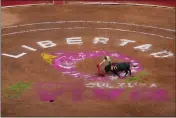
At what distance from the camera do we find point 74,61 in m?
18.9

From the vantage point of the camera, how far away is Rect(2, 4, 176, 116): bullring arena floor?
15461mm

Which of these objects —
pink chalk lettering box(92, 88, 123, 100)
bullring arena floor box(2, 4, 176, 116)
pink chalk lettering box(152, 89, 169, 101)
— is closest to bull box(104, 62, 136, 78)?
bullring arena floor box(2, 4, 176, 116)

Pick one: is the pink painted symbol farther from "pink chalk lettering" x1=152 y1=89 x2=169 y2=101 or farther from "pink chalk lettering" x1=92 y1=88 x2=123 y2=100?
"pink chalk lettering" x1=152 y1=89 x2=169 y2=101

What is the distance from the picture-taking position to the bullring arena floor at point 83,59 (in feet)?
50.7

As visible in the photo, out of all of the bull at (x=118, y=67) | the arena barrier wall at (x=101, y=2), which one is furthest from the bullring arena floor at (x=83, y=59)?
the arena barrier wall at (x=101, y=2)

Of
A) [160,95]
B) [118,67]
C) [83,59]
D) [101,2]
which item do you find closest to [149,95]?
[160,95]

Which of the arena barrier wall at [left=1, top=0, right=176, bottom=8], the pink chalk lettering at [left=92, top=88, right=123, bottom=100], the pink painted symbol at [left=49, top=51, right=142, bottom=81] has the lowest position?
the pink chalk lettering at [left=92, top=88, right=123, bottom=100]

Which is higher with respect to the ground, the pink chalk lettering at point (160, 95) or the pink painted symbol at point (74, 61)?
the pink painted symbol at point (74, 61)

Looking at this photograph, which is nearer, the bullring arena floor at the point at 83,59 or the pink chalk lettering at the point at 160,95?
the bullring arena floor at the point at 83,59

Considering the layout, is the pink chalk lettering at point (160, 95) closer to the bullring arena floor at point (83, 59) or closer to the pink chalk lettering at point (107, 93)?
the bullring arena floor at point (83, 59)

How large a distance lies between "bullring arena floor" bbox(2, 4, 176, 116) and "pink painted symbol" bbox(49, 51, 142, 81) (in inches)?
1.7

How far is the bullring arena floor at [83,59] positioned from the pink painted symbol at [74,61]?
0.04 meters

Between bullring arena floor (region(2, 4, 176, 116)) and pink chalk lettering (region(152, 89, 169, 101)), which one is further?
pink chalk lettering (region(152, 89, 169, 101))

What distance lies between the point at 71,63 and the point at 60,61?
56 cm
